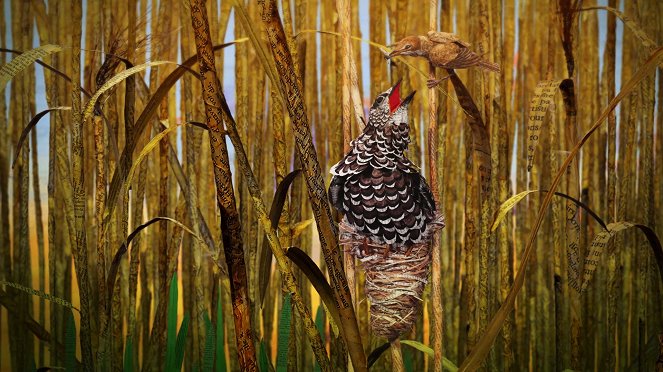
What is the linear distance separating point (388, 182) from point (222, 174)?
0.55 feet

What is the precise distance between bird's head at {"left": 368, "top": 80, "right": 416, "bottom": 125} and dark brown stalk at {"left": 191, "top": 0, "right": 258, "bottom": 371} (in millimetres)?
150

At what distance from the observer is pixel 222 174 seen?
605 millimetres

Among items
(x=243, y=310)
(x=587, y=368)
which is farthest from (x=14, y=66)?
(x=587, y=368)

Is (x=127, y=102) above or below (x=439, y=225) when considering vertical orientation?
above

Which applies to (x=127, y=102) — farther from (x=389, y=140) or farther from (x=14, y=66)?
(x=389, y=140)

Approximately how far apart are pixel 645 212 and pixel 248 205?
2.01 feet

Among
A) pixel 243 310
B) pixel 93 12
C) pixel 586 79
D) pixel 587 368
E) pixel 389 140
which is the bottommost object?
pixel 587 368

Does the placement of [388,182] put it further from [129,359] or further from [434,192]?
[129,359]

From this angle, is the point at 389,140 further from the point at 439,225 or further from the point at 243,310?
the point at 243,310

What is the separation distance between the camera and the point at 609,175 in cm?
110

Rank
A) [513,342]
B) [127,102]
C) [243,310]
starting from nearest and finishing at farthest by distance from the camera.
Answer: [243,310] → [127,102] → [513,342]

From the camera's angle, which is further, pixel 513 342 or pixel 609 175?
pixel 513 342

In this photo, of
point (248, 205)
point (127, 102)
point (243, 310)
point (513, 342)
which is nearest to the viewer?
point (243, 310)

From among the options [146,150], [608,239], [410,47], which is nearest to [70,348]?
[146,150]
